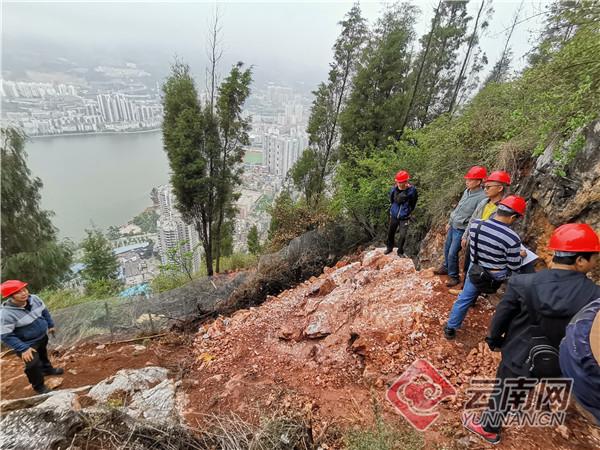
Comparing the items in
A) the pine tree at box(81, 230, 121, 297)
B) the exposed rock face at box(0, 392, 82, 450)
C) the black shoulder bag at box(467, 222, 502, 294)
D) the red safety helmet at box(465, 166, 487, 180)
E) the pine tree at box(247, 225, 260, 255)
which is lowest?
the pine tree at box(81, 230, 121, 297)

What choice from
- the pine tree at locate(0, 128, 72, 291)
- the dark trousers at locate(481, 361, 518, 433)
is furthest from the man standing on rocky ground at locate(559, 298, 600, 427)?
the pine tree at locate(0, 128, 72, 291)

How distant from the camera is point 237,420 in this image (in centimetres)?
226

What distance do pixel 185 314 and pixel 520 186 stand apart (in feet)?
19.6

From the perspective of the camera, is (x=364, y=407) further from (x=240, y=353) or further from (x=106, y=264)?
(x=106, y=264)

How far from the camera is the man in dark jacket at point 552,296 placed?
150 centimetres

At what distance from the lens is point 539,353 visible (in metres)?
1.57

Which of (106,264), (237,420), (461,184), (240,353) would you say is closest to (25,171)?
(106,264)

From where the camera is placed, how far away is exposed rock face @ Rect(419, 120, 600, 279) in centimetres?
281

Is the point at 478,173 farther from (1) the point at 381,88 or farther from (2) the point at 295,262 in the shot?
(1) the point at 381,88

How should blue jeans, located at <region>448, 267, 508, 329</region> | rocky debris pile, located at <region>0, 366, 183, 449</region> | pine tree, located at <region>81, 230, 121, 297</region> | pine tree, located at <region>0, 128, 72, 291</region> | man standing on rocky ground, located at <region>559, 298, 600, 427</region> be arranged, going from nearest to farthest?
1. man standing on rocky ground, located at <region>559, 298, 600, 427</region>
2. rocky debris pile, located at <region>0, 366, 183, 449</region>
3. blue jeans, located at <region>448, 267, 508, 329</region>
4. pine tree, located at <region>0, 128, 72, 291</region>
5. pine tree, located at <region>81, 230, 121, 297</region>

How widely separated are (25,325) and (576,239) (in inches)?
Result: 193

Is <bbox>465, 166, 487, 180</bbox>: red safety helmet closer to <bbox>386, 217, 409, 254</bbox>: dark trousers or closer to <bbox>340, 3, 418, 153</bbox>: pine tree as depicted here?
<bbox>386, 217, 409, 254</bbox>: dark trousers

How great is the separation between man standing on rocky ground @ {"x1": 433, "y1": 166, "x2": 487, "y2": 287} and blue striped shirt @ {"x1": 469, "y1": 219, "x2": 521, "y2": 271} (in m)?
1.21

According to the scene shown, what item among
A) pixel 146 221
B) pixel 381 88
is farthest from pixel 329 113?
pixel 146 221
